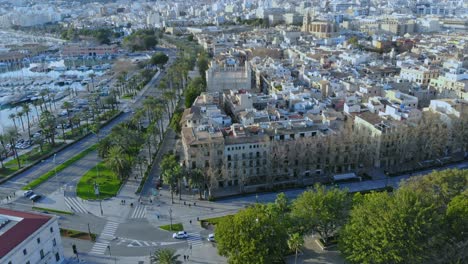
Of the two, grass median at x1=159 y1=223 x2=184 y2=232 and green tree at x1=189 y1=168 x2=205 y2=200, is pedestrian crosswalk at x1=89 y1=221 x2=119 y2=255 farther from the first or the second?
green tree at x1=189 y1=168 x2=205 y2=200

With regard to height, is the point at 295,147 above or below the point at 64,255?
above

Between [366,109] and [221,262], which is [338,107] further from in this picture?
[221,262]

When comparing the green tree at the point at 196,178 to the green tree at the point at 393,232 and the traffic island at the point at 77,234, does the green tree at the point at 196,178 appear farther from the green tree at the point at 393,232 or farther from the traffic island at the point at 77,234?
the green tree at the point at 393,232

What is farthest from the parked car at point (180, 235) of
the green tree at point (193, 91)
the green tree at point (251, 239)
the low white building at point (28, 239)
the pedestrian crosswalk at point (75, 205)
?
the green tree at point (193, 91)

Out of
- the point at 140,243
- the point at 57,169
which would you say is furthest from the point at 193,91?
the point at 140,243

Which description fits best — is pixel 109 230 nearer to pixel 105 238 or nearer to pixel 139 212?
pixel 105 238

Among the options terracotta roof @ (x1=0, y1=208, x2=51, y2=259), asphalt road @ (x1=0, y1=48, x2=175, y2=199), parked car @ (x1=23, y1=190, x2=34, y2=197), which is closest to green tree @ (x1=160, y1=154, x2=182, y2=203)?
terracotta roof @ (x1=0, y1=208, x2=51, y2=259)

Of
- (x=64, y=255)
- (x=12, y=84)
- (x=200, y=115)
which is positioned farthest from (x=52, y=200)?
(x=12, y=84)
